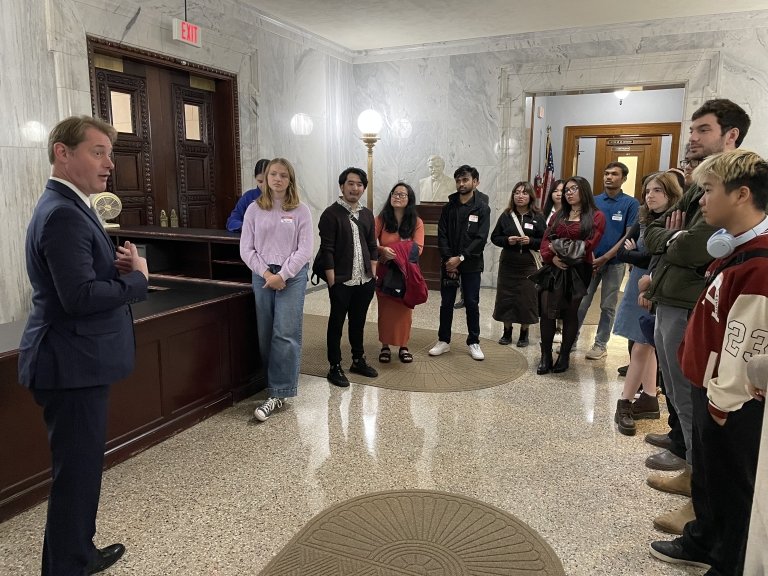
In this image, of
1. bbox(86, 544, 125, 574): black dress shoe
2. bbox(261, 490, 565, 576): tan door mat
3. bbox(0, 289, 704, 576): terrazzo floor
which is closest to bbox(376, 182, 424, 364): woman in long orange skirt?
bbox(0, 289, 704, 576): terrazzo floor

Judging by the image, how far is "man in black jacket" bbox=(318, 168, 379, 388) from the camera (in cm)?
382

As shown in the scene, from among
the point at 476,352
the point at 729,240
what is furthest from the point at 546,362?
the point at 729,240

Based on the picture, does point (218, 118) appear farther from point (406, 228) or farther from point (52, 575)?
point (52, 575)

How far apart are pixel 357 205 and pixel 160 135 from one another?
2.79m

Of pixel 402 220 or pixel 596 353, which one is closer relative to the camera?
pixel 402 220

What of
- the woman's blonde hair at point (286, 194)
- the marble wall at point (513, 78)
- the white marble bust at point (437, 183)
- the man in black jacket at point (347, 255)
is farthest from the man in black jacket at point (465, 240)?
the marble wall at point (513, 78)

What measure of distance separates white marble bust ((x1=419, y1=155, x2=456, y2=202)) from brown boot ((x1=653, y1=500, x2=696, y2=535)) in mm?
5677

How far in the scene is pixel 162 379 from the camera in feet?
10.2

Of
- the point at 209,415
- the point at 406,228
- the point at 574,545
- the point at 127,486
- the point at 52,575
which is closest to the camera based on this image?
the point at 52,575

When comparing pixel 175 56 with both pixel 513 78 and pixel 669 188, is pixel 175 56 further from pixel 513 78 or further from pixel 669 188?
pixel 669 188

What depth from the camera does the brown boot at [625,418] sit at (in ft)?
10.7

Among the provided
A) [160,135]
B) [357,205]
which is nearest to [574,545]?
[357,205]

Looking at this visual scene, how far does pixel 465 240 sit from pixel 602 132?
7667 mm

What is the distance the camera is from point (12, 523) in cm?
235
